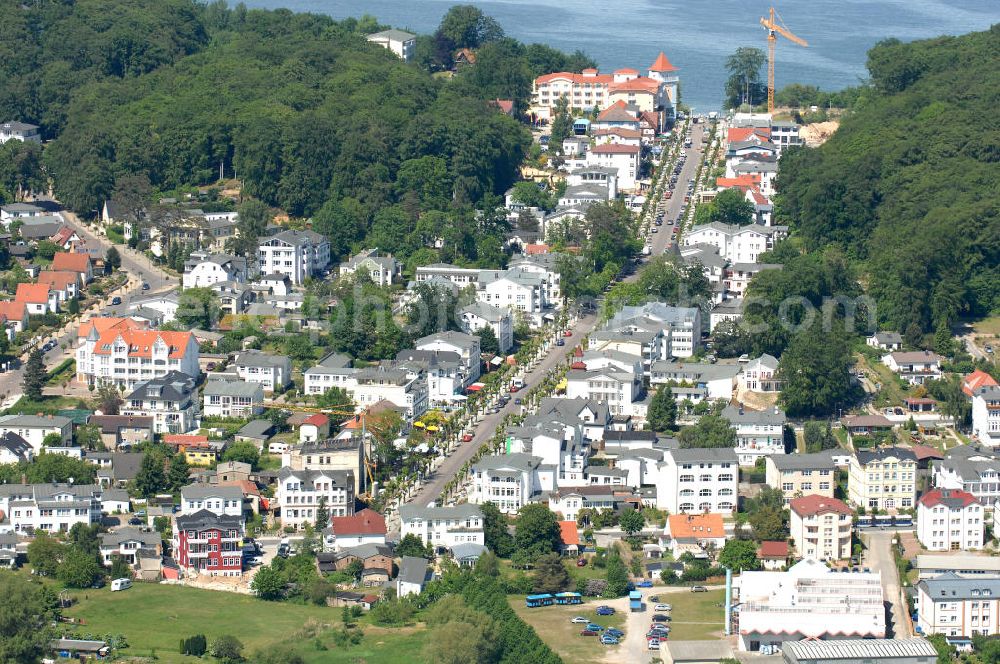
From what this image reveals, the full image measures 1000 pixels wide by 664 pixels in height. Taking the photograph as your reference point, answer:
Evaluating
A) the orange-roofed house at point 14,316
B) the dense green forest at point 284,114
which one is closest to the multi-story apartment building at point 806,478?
the dense green forest at point 284,114

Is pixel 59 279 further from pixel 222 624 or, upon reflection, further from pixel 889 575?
pixel 889 575

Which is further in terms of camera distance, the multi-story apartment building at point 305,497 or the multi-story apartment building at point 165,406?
the multi-story apartment building at point 165,406

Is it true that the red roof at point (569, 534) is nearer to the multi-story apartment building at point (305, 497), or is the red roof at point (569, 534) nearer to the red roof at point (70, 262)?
the multi-story apartment building at point (305, 497)

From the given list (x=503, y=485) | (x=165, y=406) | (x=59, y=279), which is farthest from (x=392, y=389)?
(x=59, y=279)

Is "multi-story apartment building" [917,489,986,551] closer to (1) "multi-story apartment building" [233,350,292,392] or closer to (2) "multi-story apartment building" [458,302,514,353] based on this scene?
(2) "multi-story apartment building" [458,302,514,353]

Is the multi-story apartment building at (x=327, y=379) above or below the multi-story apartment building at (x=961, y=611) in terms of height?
above

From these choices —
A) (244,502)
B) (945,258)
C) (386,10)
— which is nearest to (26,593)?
(244,502)
